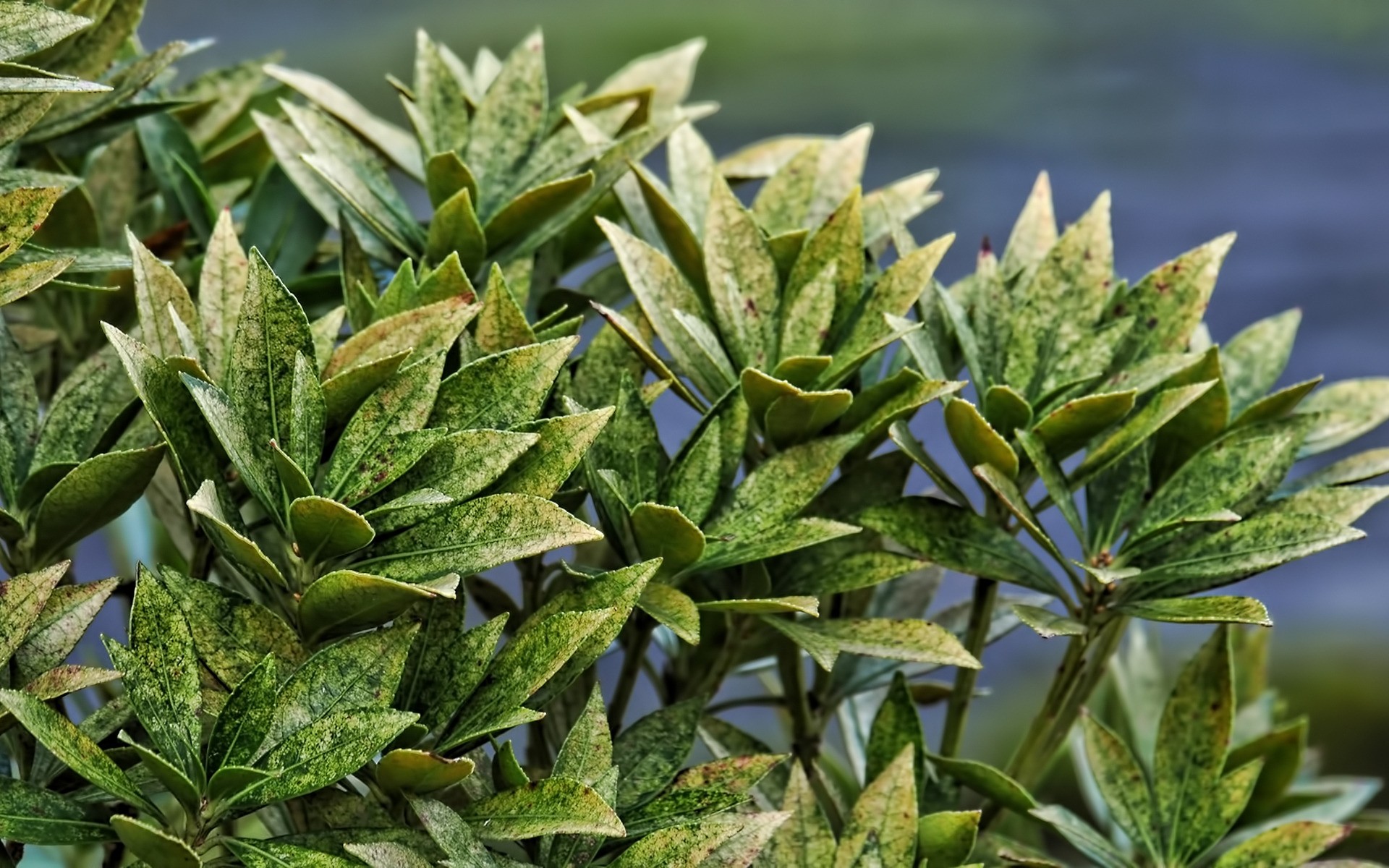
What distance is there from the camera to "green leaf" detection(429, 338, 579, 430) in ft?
1.52

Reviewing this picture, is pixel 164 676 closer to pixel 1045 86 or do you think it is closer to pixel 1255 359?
pixel 1255 359

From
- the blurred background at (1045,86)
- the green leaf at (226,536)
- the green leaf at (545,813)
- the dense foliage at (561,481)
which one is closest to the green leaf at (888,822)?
the dense foliage at (561,481)

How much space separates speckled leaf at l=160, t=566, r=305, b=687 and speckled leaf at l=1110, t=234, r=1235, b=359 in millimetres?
342

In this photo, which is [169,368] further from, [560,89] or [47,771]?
[560,89]

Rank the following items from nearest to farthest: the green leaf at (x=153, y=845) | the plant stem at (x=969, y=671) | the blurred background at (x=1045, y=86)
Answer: the green leaf at (x=153, y=845)
the plant stem at (x=969, y=671)
the blurred background at (x=1045, y=86)

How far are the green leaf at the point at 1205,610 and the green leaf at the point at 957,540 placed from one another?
0.04 m

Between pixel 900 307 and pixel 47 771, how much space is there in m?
0.33

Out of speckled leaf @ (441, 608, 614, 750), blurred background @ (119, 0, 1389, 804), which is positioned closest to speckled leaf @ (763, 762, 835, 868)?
speckled leaf @ (441, 608, 614, 750)

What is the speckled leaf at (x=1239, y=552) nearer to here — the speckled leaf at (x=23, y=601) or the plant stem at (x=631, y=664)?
the plant stem at (x=631, y=664)

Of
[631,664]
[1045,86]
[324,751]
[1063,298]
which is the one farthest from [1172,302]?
[1045,86]

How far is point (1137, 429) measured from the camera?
53 centimetres

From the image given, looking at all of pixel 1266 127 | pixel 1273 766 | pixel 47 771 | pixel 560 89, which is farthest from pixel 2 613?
pixel 1266 127

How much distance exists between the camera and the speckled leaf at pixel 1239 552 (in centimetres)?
51

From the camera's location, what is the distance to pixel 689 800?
479 mm
